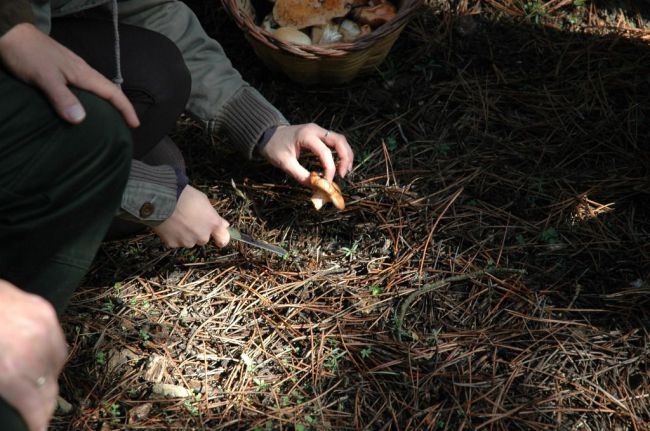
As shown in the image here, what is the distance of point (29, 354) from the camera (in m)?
0.88

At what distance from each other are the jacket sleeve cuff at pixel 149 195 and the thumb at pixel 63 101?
26cm

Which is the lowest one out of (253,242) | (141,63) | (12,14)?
(253,242)

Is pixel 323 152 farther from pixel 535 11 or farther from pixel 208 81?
pixel 535 11

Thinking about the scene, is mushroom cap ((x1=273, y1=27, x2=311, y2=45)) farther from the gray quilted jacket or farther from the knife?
the knife

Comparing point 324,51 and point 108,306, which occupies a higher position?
point 324,51

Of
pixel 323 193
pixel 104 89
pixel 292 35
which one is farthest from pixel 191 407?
pixel 292 35

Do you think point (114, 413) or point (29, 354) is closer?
point (29, 354)

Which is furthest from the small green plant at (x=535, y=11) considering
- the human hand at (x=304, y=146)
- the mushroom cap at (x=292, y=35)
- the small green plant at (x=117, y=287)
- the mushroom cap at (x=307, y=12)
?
the small green plant at (x=117, y=287)

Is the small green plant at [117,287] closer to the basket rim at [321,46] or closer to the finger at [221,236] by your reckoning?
the finger at [221,236]

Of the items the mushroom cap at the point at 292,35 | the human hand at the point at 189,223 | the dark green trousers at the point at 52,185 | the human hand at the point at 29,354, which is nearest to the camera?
the human hand at the point at 29,354

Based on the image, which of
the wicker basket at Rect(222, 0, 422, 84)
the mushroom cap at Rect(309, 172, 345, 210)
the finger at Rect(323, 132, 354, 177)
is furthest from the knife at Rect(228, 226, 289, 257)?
the wicker basket at Rect(222, 0, 422, 84)

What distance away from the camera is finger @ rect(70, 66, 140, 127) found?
1280 millimetres

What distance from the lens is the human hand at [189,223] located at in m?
1.55

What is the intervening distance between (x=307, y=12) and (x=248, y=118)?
529mm
